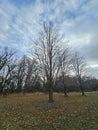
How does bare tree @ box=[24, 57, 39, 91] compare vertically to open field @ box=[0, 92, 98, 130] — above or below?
above

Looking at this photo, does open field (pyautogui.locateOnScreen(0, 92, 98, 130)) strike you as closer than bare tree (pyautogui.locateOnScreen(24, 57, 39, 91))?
Yes

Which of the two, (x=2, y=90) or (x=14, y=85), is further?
(x=14, y=85)

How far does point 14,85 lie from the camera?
59125mm

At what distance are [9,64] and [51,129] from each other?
4509cm

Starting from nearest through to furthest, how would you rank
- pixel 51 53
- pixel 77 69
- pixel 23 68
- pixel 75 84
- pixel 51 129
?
1. pixel 51 129
2. pixel 51 53
3. pixel 77 69
4. pixel 23 68
5. pixel 75 84

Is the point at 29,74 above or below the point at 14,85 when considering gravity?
above

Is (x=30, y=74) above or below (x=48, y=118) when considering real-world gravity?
above

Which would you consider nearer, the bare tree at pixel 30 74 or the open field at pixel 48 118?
the open field at pixel 48 118

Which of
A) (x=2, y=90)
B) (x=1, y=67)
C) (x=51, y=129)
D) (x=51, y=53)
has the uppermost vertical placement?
(x=1, y=67)

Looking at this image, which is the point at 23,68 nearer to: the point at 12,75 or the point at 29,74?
the point at 29,74

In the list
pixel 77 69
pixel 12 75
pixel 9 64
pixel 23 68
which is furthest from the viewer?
pixel 23 68

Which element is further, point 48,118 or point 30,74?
point 30,74

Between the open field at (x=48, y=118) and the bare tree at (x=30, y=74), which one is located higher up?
the bare tree at (x=30, y=74)

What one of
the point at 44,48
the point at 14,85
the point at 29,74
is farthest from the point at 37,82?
the point at 44,48
